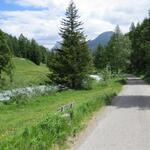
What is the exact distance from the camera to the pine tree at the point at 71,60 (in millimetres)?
50219

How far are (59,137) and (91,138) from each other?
1.46 meters

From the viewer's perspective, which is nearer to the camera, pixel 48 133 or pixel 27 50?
pixel 48 133

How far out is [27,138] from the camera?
1107 cm

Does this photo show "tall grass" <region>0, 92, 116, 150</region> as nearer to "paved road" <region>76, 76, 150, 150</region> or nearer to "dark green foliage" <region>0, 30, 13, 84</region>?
"paved road" <region>76, 76, 150, 150</region>

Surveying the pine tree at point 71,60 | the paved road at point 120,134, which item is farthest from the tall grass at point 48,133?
the pine tree at point 71,60

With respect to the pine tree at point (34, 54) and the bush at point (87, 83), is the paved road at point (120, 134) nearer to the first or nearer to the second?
the bush at point (87, 83)

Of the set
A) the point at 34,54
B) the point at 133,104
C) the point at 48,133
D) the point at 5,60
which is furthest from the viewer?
the point at 34,54

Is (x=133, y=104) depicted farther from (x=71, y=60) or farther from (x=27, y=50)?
(x=27, y=50)

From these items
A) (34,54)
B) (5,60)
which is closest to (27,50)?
(34,54)

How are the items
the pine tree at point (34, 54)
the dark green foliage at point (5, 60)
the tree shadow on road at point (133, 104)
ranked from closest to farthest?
the tree shadow on road at point (133, 104) → the dark green foliage at point (5, 60) → the pine tree at point (34, 54)

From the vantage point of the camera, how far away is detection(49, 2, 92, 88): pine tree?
50219 millimetres

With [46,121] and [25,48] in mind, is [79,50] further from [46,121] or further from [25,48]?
[25,48]

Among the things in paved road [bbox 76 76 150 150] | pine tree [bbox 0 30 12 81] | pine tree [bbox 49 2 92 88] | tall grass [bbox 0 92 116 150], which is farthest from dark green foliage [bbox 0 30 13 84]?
tall grass [bbox 0 92 116 150]

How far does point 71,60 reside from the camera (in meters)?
50.3
